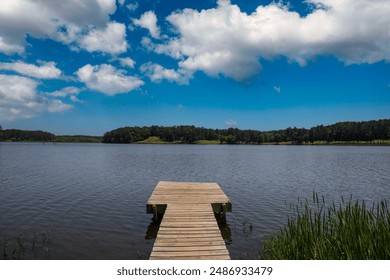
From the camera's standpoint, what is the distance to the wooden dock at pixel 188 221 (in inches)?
372

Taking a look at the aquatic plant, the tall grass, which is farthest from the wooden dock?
the aquatic plant

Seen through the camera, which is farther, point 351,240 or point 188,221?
point 188,221

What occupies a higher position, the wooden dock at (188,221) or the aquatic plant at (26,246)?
the wooden dock at (188,221)

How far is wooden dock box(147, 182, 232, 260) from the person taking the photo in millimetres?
9438

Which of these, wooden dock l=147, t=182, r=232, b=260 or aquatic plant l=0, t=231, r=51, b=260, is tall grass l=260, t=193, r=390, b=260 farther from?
aquatic plant l=0, t=231, r=51, b=260

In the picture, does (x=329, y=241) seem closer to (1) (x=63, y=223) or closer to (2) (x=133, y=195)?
(1) (x=63, y=223)

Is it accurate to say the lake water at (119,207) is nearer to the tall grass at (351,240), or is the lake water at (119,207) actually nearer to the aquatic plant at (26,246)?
the aquatic plant at (26,246)

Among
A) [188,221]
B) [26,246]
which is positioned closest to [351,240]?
[188,221]

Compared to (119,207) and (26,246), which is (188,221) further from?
(119,207)

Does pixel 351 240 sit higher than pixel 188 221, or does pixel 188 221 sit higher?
pixel 351 240

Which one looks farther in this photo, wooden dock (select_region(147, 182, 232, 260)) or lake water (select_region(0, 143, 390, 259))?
lake water (select_region(0, 143, 390, 259))

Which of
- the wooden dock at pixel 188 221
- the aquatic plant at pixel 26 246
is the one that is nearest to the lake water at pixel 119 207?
the aquatic plant at pixel 26 246

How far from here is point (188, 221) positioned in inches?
512
